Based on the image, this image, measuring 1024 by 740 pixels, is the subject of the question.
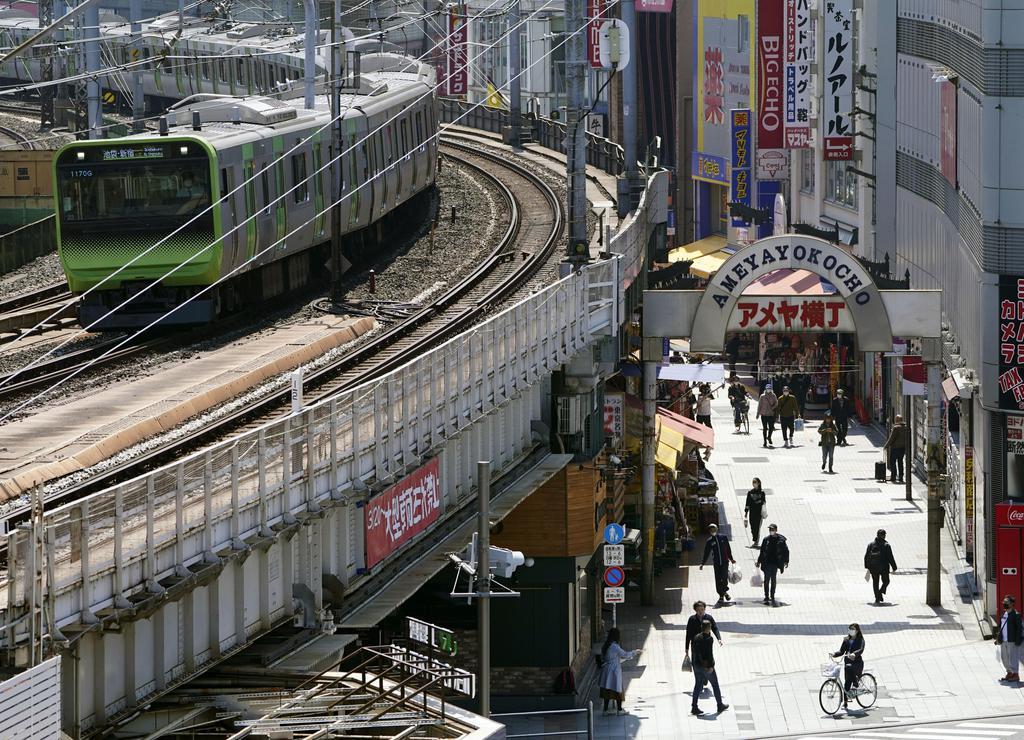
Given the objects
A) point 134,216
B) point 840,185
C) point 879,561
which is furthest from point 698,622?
point 840,185

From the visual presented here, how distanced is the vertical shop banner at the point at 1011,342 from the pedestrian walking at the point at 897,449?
34.7 feet

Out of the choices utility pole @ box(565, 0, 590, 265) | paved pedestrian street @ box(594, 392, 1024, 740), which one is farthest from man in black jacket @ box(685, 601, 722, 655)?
utility pole @ box(565, 0, 590, 265)

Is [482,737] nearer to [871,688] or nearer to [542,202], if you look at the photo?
[871,688]

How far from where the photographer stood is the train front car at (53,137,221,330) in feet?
113

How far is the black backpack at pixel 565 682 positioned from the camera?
31.1 meters

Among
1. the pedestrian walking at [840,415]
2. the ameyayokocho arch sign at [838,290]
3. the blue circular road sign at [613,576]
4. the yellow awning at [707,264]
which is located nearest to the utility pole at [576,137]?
the ameyayokocho arch sign at [838,290]

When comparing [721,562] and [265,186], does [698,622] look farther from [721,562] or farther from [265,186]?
[265,186]

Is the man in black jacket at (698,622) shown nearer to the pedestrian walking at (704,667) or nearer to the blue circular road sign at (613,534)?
the pedestrian walking at (704,667)

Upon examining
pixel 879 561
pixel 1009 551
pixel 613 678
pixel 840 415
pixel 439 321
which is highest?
pixel 439 321

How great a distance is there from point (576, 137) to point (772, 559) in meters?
7.57

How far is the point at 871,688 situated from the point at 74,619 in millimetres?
16103

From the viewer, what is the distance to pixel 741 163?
230ft

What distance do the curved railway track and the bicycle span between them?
7.19 metres

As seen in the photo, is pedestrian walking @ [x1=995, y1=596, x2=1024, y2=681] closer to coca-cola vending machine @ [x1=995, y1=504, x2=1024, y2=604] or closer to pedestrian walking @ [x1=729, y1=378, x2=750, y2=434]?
coca-cola vending machine @ [x1=995, y1=504, x2=1024, y2=604]
